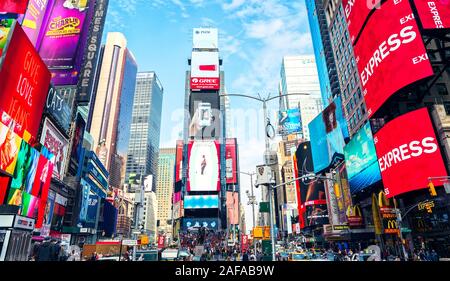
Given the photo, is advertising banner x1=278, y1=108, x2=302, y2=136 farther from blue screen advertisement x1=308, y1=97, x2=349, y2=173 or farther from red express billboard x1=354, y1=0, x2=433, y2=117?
red express billboard x1=354, y1=0, x2=433, y2=117

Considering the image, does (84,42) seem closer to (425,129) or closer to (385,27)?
(385,27)

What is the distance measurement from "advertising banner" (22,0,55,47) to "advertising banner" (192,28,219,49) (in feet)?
284

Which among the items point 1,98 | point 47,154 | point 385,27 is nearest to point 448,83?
point 385,27

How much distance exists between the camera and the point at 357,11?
41781 millimetres

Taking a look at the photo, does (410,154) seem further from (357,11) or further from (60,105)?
(60,105)

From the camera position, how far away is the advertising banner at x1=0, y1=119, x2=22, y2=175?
1013 inches

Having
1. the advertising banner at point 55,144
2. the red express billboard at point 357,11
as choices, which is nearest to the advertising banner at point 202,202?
the advertising banner at point 55,144

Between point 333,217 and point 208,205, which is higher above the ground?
point 208,205

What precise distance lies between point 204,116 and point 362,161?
3637 inches

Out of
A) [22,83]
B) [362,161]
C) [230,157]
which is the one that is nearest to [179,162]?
[230,157]

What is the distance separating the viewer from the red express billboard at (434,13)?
31695mm

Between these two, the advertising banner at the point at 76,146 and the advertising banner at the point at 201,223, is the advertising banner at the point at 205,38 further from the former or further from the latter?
the advertising banner at the point at 76,146

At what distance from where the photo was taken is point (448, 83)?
3728 centimetres
